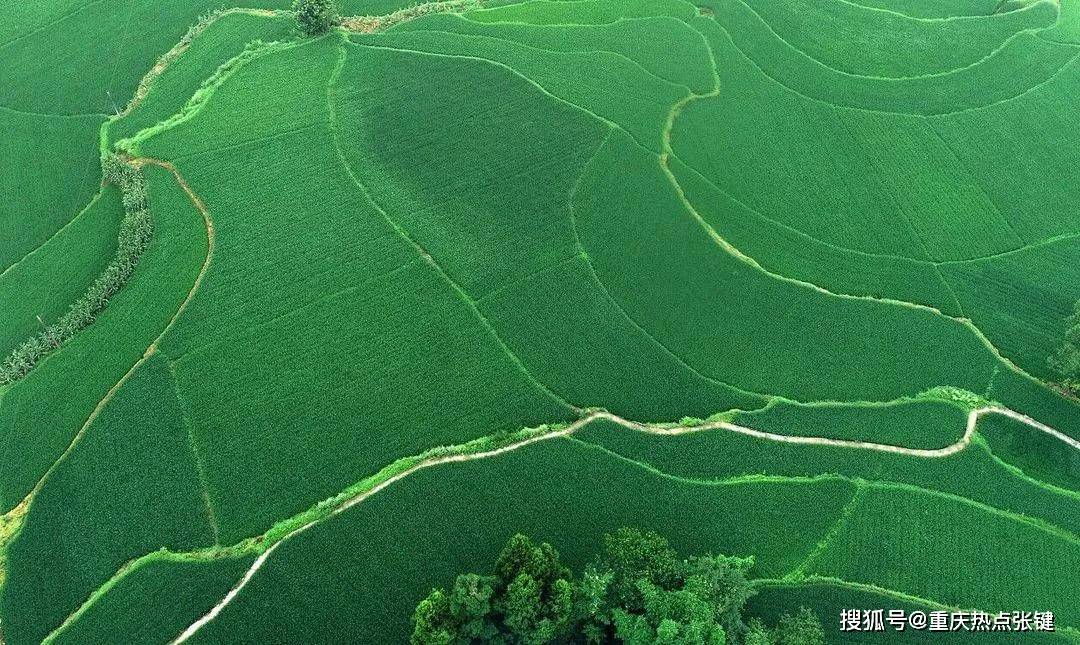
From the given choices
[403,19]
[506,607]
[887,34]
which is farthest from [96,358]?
[887,34]

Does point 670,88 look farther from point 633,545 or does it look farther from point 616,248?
point 633,545

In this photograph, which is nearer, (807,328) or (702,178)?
(807,328)

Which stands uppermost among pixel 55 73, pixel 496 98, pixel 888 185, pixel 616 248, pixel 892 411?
pixel 55 73

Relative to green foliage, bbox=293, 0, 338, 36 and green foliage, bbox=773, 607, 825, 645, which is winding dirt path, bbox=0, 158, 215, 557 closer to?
green foliage, bbox=293, 0, 338, 36

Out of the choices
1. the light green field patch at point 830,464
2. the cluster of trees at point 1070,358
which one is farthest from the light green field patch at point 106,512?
the cluster of trees at point 1070,358

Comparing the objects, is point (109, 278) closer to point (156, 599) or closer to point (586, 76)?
point (156, 599)

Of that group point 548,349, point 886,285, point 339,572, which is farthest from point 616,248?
point 339,572

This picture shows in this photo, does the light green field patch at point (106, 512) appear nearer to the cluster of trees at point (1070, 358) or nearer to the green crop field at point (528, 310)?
the green crop field at point (528, 310)

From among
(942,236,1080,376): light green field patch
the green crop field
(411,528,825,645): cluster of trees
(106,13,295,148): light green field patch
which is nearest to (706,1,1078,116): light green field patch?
the green crop field
